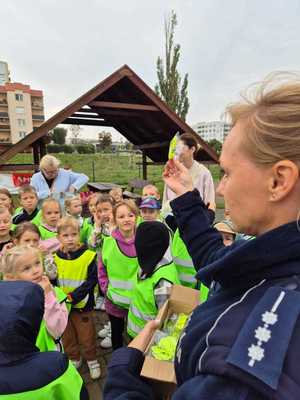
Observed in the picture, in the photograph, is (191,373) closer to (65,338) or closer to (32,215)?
(65,338)

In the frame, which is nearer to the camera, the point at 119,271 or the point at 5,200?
the point at 119,271

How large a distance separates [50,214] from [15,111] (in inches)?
2673

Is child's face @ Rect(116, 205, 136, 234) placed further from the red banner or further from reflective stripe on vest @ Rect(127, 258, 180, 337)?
the red banner

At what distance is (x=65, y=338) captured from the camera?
285 cm

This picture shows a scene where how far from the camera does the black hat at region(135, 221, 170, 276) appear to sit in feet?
7.19

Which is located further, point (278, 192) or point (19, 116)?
point (19, 116)

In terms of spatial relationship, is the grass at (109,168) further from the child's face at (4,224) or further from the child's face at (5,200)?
the child's face at (4,224)

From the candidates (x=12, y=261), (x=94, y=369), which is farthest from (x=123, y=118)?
(x=94, y=369)

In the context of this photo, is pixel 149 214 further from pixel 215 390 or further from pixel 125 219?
pixel 215 390

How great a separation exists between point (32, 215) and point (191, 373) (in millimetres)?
3902

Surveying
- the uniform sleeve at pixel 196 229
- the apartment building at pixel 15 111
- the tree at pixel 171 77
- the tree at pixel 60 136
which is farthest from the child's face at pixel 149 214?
the apartment building at pixel 15 111

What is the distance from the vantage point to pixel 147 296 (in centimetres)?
213

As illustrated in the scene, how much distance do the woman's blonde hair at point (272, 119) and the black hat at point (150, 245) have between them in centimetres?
153

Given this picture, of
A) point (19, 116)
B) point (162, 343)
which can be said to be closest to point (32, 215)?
point (162, 343)
